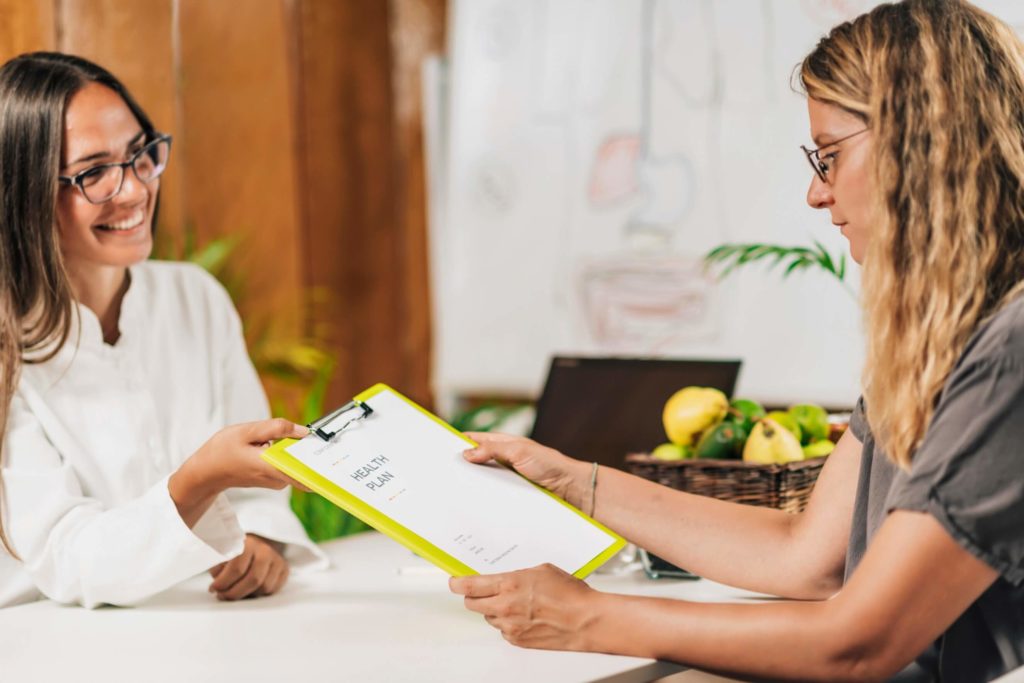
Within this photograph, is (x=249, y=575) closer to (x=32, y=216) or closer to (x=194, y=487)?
(x=194, y=487)

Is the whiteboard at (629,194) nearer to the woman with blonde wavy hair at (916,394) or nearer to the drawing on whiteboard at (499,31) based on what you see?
the drawing on whiteboard at (499,31)

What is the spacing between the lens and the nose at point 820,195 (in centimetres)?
141

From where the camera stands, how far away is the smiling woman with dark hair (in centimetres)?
158

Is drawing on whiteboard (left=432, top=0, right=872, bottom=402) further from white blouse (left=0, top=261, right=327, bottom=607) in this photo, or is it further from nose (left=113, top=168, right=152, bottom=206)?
nose (left=113, top=168, right=152, bottom=206)

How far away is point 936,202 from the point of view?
120cm

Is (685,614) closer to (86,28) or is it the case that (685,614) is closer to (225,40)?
(86,28)

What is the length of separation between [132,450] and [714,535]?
91cm

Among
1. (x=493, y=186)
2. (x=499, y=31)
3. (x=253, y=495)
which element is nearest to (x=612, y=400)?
(x=253, y=495)

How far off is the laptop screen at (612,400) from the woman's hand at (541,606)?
0.76 metres

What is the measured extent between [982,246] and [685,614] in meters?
0.51

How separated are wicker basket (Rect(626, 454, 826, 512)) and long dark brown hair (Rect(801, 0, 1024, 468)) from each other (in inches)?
18.5

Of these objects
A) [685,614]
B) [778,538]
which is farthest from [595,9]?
[685,614]

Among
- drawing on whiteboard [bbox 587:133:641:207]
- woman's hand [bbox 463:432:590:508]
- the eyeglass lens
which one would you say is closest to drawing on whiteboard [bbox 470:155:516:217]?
drawing on whiteboard [bbox 587:133:641:207]

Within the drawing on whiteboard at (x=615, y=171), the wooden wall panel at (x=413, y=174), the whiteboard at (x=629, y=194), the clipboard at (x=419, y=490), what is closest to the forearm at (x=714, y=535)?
the clipboard at (x=419, y=490)
